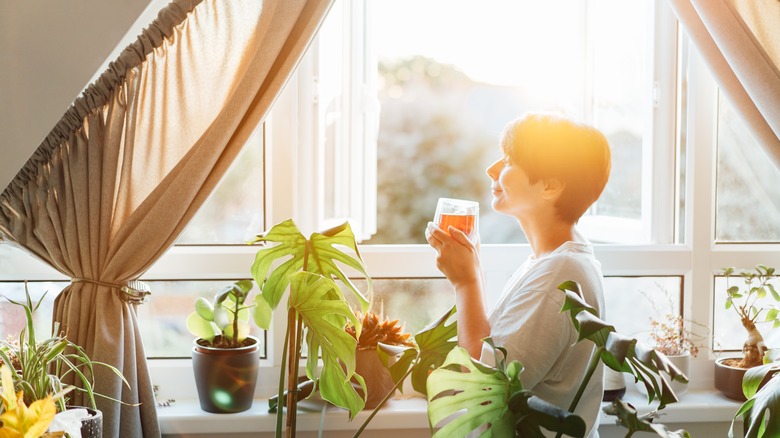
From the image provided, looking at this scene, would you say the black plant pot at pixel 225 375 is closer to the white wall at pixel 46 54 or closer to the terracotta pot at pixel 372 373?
the terracotta pot at pixel 372 373

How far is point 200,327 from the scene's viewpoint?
2146 millimetres

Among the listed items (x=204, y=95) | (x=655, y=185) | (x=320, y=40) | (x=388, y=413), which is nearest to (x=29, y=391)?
(x=204, y=95)

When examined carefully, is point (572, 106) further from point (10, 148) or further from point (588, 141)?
point (10, 148)

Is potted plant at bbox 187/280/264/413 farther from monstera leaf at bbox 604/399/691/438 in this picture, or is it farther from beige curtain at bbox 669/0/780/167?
beige curtain at bbox 669/0/780/167

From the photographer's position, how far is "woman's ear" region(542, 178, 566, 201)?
5.67 ft

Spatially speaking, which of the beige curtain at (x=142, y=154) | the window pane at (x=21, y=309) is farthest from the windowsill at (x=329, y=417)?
the window pane at (x=21, y=309)

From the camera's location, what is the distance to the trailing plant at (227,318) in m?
2.11

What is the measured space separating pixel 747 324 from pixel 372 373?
1155 millimetres

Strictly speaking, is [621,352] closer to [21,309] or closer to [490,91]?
[21,309]

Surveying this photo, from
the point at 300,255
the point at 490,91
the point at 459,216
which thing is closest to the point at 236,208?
the point at 300,255

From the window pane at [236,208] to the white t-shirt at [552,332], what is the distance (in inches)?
38.4

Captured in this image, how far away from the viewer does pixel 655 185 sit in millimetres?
2525

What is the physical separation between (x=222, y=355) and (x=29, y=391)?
654 millimetres

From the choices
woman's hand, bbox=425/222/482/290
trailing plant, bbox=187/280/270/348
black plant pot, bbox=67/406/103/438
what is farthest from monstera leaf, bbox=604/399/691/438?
trailing plant, bbox=187/280/270/348
